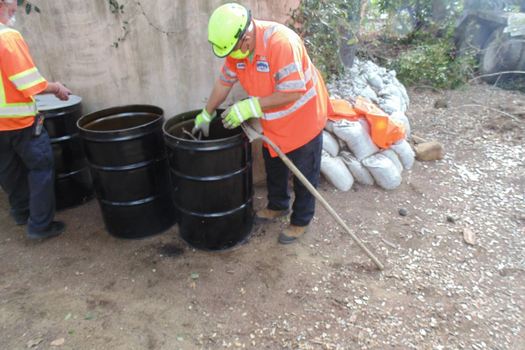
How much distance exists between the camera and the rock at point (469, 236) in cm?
307

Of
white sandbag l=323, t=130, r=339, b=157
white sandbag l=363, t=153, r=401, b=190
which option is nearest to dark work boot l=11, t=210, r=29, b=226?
white sandbag l=323, t=130, r=339, b=157

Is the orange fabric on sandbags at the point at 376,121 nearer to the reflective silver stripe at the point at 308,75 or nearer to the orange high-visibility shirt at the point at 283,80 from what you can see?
the orange high-visibility shirt at the point at 283,80

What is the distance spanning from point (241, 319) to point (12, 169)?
221cm

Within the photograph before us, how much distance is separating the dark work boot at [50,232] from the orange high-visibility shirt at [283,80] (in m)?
1.98

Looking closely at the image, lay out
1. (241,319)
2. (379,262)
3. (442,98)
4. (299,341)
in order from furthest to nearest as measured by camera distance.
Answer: (442,98) < (379,262) < (241,319) < (299,341)

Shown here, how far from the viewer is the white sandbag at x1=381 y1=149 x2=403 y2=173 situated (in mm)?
3907

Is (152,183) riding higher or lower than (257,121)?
lower

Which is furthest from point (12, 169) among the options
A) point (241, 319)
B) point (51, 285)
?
point (241, 319)

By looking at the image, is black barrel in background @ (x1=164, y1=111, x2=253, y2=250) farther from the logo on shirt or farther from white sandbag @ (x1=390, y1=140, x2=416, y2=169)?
white sandbag @ (x1=390, y1=140, x2=416, y2=169)

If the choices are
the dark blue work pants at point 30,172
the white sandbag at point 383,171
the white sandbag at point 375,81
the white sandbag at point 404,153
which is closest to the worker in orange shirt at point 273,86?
the white sandbag at point 383,171

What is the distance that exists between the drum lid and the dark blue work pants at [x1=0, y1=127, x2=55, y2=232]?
30 centimetres

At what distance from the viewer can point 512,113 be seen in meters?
5.24

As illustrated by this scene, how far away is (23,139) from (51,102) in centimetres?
66

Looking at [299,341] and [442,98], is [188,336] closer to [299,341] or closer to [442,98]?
[299,341]
